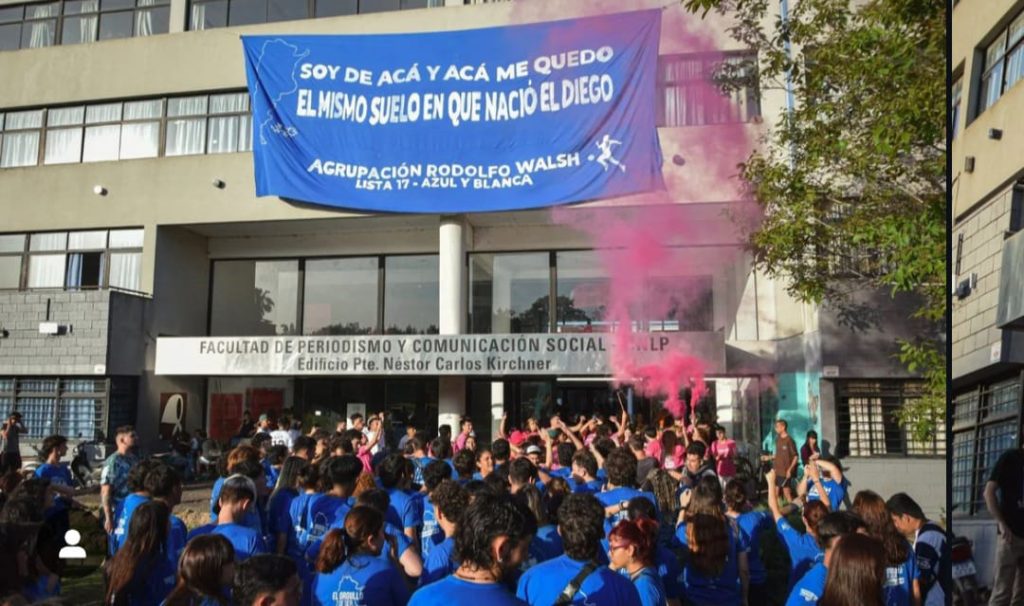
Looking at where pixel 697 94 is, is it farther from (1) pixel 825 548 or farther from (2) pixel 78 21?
(2) pixel 78 21

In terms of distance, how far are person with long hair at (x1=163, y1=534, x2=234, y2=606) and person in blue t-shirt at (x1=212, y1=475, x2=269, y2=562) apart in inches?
37.2

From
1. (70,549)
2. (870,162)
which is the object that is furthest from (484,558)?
(870,162)

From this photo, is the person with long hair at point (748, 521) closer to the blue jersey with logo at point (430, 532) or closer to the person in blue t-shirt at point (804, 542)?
the person in blue t-shirt at point (804, 542)

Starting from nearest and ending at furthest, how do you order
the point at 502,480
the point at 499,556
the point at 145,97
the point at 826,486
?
1. the point at 499,556
2. the point at 502,480
3. the point at 826,486
4. the point at 145,97

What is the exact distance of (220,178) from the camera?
17828 mm

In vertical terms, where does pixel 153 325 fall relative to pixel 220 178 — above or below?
below

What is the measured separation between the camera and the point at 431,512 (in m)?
5.19

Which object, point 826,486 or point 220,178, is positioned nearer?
point 826,486

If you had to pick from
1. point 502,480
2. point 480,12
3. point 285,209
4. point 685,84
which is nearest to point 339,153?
point 285,209

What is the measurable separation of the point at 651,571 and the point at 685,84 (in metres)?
14.5

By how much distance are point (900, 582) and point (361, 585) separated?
240 centimetres

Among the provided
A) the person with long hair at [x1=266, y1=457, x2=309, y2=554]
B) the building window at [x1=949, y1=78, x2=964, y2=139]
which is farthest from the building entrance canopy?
the building window at [x1=949, y1=78, x2=964, y2=139]

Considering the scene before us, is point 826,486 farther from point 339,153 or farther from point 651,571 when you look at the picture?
point 339,153

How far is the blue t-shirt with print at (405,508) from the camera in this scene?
482 cm
